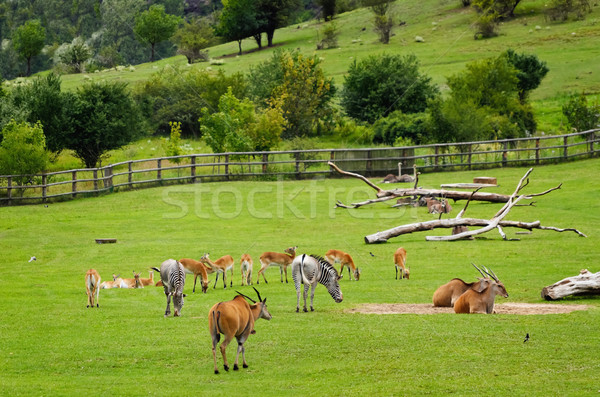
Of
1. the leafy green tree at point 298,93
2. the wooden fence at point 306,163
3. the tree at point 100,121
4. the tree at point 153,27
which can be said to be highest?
the tree at point 153,27

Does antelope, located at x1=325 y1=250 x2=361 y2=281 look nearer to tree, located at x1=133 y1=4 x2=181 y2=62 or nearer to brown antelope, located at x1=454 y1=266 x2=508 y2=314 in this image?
brown antelope, located at x1=454 y1=266 x2=508 y2=314

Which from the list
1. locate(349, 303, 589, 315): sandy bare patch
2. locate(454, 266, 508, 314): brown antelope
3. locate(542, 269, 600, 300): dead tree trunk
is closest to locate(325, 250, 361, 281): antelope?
locate(349, 303, 589, 315): sandy bare patch

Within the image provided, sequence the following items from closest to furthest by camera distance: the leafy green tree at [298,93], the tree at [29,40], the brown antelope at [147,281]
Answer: the brown antelope at [147,281] → the leafy green tree at [298,93] → the tree at [29,40]

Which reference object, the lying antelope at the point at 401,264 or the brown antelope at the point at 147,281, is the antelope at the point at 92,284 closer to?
the brown antelope at the point at 147,281

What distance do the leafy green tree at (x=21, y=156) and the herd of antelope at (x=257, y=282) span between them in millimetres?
18826

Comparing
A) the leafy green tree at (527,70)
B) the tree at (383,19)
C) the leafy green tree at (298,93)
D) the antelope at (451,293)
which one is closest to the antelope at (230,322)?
the antelope at (451,293)

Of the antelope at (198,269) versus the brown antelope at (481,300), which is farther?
the antelope at (198,269)

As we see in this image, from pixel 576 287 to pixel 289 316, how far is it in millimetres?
6690

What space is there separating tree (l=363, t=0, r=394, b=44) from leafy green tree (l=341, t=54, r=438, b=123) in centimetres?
3172

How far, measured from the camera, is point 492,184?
36.5m

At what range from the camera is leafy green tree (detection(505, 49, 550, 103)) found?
215 feet

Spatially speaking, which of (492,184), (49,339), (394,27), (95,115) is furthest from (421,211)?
(394,27)

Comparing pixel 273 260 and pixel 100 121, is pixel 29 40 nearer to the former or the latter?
pixel 100 121

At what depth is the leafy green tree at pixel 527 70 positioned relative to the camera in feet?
215
